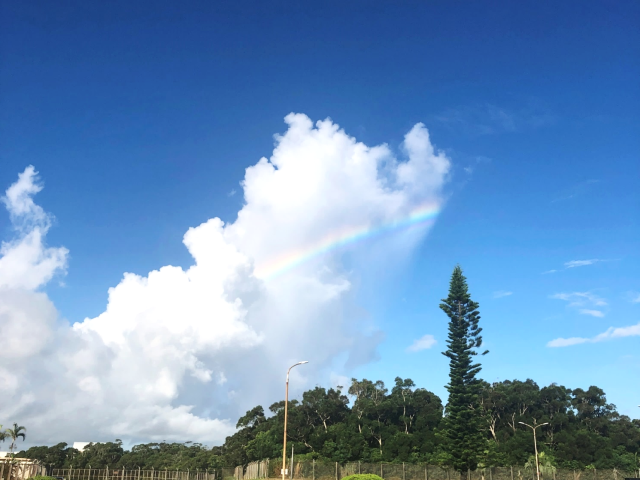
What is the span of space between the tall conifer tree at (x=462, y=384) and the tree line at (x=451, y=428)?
0.13 m

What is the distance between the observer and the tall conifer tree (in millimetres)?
64812

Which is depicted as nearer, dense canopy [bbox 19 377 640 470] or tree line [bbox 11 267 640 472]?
tree line [bbox 11 267 640 472]

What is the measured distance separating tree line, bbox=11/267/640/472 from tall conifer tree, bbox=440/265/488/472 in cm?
13

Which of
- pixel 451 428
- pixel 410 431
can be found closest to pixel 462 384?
pixel 451 428

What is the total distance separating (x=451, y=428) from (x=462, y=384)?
569cm

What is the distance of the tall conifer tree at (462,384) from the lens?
64812 millimetres

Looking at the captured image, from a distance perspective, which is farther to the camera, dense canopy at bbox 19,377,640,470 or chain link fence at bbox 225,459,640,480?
dense canopy at bbox 19,377,640,470

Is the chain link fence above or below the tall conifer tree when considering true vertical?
below

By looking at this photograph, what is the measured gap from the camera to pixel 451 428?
66188mm

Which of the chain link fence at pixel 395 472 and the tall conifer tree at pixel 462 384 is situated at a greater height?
the tall conifer tree at pixel 462 384

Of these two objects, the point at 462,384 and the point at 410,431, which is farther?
the point at 410,431

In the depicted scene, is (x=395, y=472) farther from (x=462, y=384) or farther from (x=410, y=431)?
(x=410, y=431)

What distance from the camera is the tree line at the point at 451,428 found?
68.9 m

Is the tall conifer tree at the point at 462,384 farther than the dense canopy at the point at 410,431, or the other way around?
the dense canopy at the point at 410,431
